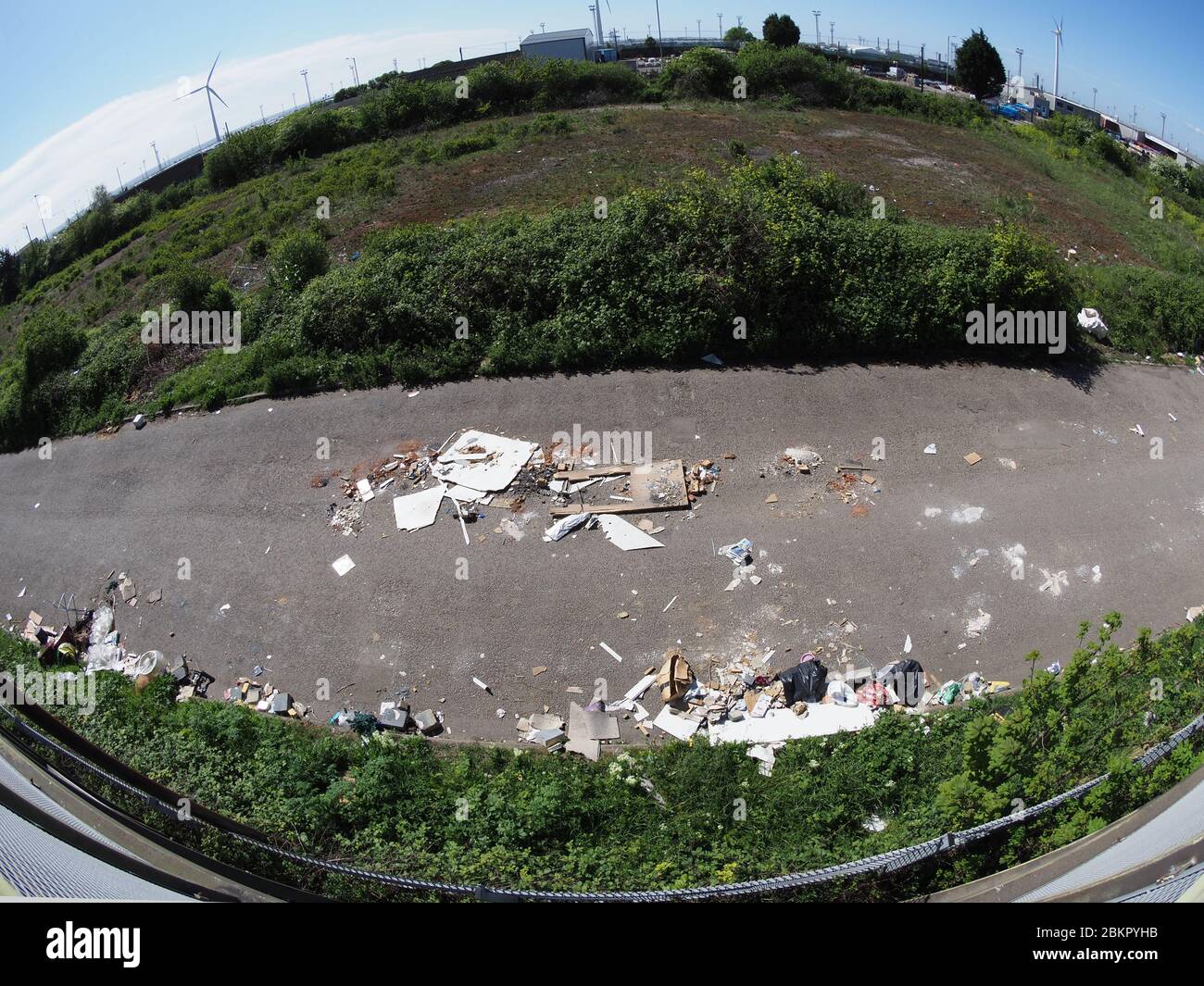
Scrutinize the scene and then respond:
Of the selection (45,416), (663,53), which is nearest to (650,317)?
(45,416)

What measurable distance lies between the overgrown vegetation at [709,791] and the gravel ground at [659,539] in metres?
0.89

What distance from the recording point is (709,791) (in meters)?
6.87

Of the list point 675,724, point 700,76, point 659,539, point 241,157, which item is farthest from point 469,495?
Answer: point 241,157

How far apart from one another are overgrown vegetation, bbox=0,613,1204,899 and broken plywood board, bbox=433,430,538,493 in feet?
12.9

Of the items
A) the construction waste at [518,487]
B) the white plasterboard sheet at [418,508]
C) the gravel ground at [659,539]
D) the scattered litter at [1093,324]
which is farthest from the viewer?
the scattered litter at [1093,324]

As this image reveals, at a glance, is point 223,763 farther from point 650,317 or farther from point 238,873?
point 650,317

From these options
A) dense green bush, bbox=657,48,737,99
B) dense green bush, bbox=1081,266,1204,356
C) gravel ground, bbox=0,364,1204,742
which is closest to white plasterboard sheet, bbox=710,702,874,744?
gravel ground, bbox=0,364,1204,742

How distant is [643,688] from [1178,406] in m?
9.88

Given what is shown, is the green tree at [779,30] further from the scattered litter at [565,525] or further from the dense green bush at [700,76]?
the scattered litter at [565,525]

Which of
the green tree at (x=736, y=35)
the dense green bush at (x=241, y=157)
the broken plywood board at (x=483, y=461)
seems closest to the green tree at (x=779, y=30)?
the green tree at (x=736, y=35)

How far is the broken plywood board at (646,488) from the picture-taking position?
9.92 meters

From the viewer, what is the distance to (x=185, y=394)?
13141 millimetres

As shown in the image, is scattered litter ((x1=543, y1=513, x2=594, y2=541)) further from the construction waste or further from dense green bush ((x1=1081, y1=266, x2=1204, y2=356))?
dense green bush ((x1=1081, y1=266, x2=1204, y2=356))

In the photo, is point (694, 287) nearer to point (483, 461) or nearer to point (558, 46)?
point (483, 461)
